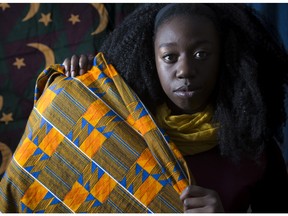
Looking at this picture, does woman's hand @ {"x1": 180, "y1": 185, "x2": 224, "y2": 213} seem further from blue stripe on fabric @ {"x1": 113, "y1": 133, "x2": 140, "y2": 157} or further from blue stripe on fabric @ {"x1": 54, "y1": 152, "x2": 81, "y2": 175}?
blue stripe on fabric @ {"x1": 54, "y1": 152, "x2": 81, "y2": 175}

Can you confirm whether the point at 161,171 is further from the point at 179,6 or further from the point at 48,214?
the point at 179,6

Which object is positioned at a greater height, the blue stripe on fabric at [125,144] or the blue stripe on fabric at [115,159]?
the blue stripe on fabric at [125,144]

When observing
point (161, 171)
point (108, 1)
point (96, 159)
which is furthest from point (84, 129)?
point (108, 1)

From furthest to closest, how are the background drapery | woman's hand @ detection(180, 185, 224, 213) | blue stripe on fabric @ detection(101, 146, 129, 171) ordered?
1. the background drapery
2. blue stripe on fabric @ detection(101, 146, 129, 171)
3. woman's hand @ detection(180, 185, 224, 213)

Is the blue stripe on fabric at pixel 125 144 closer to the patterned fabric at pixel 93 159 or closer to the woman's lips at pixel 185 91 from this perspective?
the patterned fabric at pixel 93 159

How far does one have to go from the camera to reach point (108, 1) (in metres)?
1.86

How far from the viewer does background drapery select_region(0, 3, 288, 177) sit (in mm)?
1893

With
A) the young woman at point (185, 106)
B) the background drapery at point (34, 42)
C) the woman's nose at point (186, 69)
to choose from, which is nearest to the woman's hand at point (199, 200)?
the young woman at point (185, 106)

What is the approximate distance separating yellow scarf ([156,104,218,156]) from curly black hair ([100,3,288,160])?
0.02 m

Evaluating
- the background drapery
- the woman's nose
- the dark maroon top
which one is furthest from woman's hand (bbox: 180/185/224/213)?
the background drapery

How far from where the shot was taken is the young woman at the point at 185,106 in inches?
43.0

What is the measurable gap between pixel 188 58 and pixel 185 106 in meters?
0.11

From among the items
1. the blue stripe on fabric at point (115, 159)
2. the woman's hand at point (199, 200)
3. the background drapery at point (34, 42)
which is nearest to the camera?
the woman's hand at point (199, 200)

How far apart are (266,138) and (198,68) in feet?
0.86
